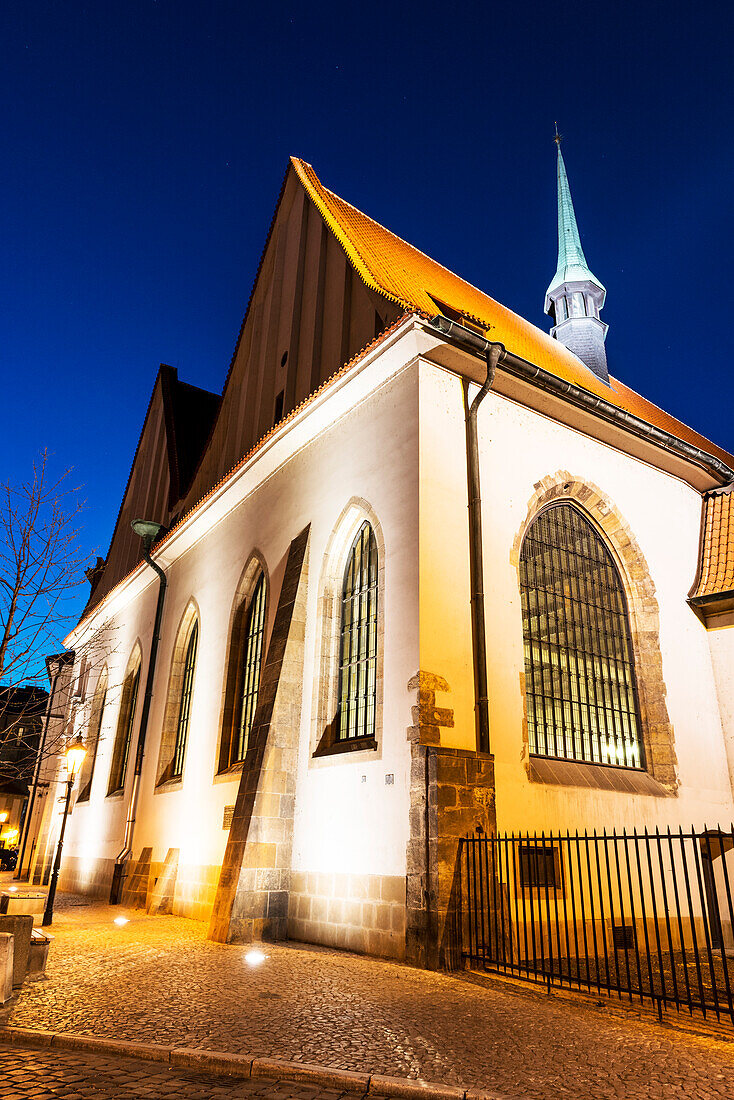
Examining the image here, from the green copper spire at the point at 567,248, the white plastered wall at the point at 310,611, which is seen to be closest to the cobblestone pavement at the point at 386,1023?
the white plastered wall at the point at 310,611

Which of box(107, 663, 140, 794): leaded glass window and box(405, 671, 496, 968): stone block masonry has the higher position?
box(107, 663, 140, 794): leaded glass window

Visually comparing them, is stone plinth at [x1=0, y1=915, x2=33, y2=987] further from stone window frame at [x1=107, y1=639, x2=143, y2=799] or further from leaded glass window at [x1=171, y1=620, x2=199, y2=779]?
stone window frame at [x1=107, y1=639, x2=143, y2=799]

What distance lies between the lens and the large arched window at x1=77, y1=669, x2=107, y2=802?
23344 millimetres

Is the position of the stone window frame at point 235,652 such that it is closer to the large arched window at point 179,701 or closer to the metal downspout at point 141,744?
the large arched window at point 179,701

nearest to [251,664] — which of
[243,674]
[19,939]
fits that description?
[243,674]

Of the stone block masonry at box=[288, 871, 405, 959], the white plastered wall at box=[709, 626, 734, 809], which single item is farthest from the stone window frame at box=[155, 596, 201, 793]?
the white plastered wall at box=[709, 626, 734, 809]

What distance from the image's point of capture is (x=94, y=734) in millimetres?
23625

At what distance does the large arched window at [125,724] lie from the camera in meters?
21.2

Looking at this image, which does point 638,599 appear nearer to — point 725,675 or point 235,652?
point 725,675

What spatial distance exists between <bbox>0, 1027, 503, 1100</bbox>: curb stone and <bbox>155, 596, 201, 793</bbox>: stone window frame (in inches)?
464

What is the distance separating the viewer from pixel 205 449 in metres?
19.7

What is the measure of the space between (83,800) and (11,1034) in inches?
755

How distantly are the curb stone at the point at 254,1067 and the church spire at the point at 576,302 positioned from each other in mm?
23745

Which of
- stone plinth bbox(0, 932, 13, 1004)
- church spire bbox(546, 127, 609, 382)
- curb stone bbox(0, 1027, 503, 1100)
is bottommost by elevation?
curb stone bbox(0, 1027, 503, 1100)
